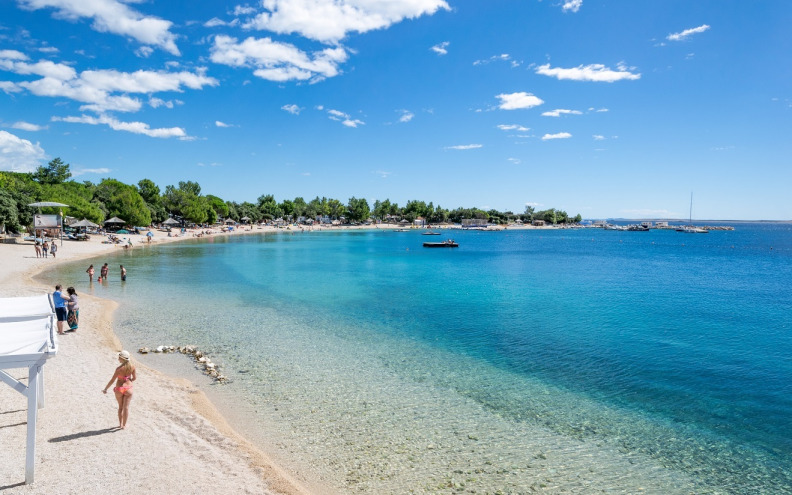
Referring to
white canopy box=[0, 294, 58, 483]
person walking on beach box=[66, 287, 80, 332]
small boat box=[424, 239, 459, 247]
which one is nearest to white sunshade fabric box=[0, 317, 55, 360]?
white canopy box=[0, 294, 58, 483]

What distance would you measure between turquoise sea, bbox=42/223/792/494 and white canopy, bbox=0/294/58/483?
563cm

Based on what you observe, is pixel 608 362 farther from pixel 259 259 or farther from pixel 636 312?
pixel 259 259

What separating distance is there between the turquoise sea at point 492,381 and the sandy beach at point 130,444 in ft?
3.76

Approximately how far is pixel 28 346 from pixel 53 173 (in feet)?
468

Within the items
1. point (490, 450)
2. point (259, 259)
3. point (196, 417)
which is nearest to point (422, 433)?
point (490, 450)

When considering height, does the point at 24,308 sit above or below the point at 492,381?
above

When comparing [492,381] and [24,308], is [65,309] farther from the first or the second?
[492,381]

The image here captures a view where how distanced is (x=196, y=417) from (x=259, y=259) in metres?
55.5

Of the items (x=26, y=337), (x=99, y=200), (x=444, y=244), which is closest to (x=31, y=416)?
(x=26, y=337)

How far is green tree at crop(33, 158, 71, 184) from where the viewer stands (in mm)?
117812

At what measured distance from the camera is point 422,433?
42.8ft

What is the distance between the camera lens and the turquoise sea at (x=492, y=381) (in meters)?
11.5

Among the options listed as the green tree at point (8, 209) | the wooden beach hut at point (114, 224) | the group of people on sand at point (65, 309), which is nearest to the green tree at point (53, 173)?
the wooden beach hut at point (114, 224)

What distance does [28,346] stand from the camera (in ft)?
26.7
